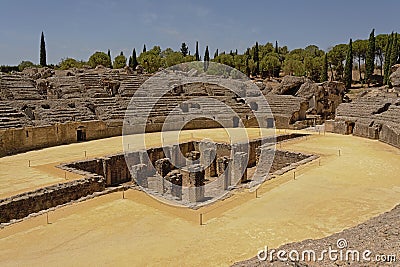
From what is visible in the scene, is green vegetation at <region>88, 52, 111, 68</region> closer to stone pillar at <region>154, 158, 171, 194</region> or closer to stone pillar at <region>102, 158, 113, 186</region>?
stone pillar at <region>102, 158, 113, 186</region>

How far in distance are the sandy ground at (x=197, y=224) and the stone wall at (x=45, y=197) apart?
1555 mm

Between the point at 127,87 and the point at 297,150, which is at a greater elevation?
the point at 127,87

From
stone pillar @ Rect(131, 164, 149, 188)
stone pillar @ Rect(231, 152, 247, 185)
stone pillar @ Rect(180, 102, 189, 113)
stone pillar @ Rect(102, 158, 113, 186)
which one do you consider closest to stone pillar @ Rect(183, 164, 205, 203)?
stone pillar @ Rect(131, 164, 149, 188)

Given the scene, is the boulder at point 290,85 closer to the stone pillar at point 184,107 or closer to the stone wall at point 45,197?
the stone pillar at point 184,107

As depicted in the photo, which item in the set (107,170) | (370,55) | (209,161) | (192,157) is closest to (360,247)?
(107,170)

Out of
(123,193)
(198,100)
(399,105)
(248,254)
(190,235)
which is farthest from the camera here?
(198,100)

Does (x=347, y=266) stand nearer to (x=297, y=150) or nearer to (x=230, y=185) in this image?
(x=230, y=185)

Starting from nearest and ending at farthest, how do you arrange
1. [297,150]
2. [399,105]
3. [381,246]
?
[381,246]
[297,150]
[399,105]

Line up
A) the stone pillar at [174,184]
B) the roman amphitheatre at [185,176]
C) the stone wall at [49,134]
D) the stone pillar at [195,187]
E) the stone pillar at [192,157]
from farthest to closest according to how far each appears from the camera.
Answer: the stone pillar at [192,157], the stone wall at [49,134], the stone pillar at [174,184], the stone pillar at [195,187], the roman amphitheatre at [185,176]

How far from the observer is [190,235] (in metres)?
9.34

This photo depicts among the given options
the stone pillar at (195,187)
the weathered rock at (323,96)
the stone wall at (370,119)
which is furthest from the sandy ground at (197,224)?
the weathered rock at (323,96)

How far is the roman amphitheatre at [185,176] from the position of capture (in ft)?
28.2

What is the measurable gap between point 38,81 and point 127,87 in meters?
8.91

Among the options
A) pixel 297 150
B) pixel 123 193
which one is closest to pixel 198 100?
pixel 297 150
